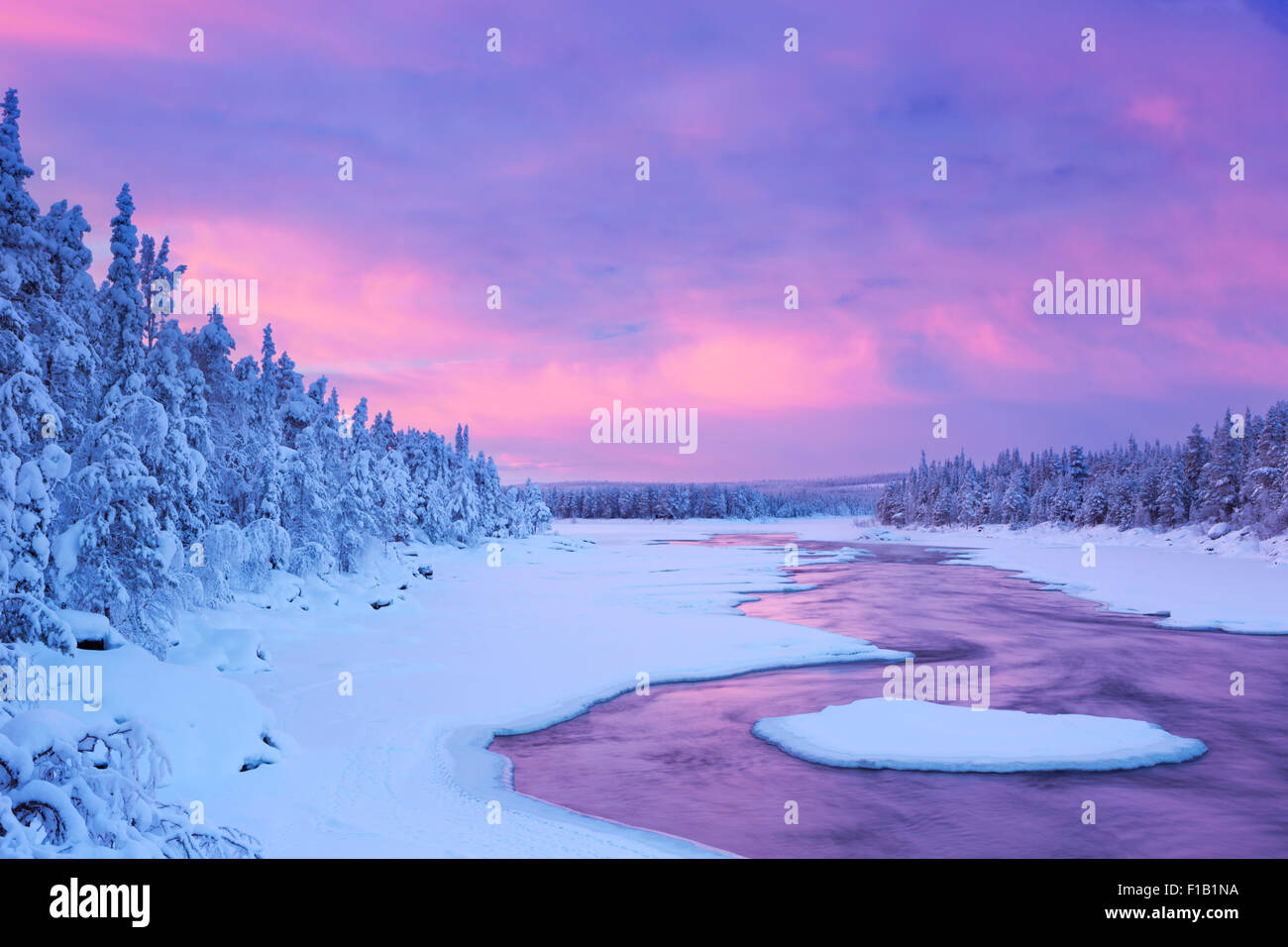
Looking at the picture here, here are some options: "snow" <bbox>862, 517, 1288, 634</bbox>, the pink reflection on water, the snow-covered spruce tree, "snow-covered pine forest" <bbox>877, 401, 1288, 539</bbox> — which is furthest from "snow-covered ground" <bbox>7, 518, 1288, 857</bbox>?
"snow-covered pine forest" <bbox>877, 401, 1288, 539</bbox>

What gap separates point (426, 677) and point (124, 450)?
30.9 ft

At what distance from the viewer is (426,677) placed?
2158 centimetres

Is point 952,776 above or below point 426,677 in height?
below

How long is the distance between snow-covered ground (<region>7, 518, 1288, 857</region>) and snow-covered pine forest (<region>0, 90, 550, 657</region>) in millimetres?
1859

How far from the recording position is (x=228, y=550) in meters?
28.4

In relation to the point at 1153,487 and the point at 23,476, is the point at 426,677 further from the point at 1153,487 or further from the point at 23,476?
the point at 1153,487

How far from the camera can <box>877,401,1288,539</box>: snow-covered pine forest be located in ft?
256

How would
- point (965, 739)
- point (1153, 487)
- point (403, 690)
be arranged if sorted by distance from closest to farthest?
point (965, 739)
point (403, 690)
point (1153, 487)

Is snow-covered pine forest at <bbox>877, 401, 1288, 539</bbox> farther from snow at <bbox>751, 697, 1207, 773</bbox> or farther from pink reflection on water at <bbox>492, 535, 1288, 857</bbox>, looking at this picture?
snow at <bbox>751, 697, 1207, 773</bbox>

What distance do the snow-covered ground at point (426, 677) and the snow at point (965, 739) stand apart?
18.9 ft

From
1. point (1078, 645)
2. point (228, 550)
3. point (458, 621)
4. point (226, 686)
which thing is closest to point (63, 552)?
point (226, 686)

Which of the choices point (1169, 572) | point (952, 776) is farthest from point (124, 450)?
point (1169, 572)

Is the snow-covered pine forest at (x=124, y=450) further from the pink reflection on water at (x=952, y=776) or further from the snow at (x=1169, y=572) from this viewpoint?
the snow at (x=1169, y=572)
